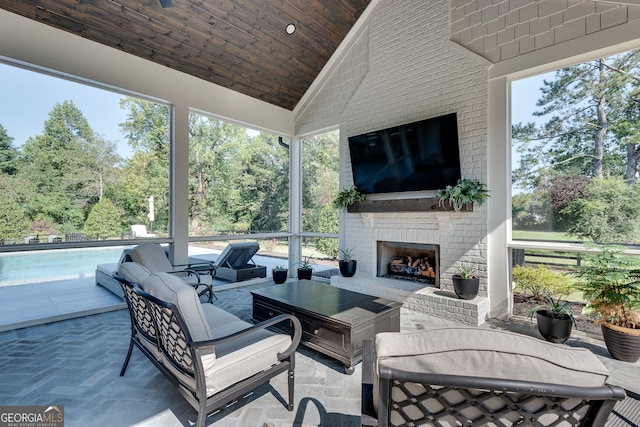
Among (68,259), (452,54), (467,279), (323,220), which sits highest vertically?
(452,54)

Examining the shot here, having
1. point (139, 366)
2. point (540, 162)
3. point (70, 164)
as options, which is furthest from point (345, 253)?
point (70, 164)

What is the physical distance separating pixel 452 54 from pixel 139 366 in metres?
5.40

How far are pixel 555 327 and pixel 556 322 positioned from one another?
0.06 m

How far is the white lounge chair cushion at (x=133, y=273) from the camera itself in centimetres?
205

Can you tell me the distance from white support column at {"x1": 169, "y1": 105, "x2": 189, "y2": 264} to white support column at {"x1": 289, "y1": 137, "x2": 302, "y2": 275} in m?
2.34

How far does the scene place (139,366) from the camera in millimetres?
2637

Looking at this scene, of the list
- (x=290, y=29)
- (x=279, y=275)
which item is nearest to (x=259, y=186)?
(x=279, y=275)

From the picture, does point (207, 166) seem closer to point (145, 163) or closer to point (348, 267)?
point (145, 163)

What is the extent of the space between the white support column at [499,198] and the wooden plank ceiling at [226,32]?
10.0 ft

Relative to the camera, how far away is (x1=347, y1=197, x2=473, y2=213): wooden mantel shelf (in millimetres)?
4266

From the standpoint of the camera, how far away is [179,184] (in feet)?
15.9

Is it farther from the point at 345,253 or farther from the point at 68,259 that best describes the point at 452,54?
the point at 68,259

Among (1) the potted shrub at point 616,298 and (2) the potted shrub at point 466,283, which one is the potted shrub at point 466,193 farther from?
(1) the potted shrub at point 616,298

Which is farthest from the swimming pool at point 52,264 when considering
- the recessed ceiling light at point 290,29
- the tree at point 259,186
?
the recessed ceiling light at point 290,29
